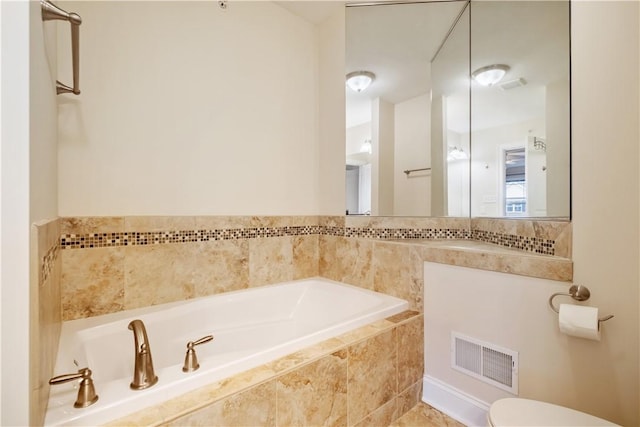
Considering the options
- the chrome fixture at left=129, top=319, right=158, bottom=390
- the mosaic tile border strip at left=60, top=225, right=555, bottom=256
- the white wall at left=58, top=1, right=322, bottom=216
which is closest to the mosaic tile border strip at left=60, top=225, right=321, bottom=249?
the mosaic tile border strip at left=60, top=225, right=555, bottom=256

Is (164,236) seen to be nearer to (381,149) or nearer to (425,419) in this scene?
(381,149)

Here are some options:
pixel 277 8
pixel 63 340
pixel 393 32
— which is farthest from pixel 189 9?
pixel 63 340

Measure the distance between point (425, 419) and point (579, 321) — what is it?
0.91m

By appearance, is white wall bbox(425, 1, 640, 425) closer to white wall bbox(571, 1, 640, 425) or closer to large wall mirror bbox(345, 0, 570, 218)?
white wall bbox(571, 1, 640, 425)

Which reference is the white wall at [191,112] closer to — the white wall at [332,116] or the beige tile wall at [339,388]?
the white wall at [332,116]

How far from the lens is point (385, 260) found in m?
1.92

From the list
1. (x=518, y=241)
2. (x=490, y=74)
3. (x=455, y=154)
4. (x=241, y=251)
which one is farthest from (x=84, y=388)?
(x=490, y=74)

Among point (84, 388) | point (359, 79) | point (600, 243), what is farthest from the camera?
point (359, 79)

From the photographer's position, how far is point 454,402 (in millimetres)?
1569

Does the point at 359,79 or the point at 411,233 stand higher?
the point at 359,79

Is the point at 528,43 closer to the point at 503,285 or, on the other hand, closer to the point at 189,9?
the point at 503,285

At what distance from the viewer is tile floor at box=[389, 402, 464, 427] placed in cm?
150

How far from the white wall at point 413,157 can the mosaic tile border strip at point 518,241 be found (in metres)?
0.39

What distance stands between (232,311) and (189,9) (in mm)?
1926
